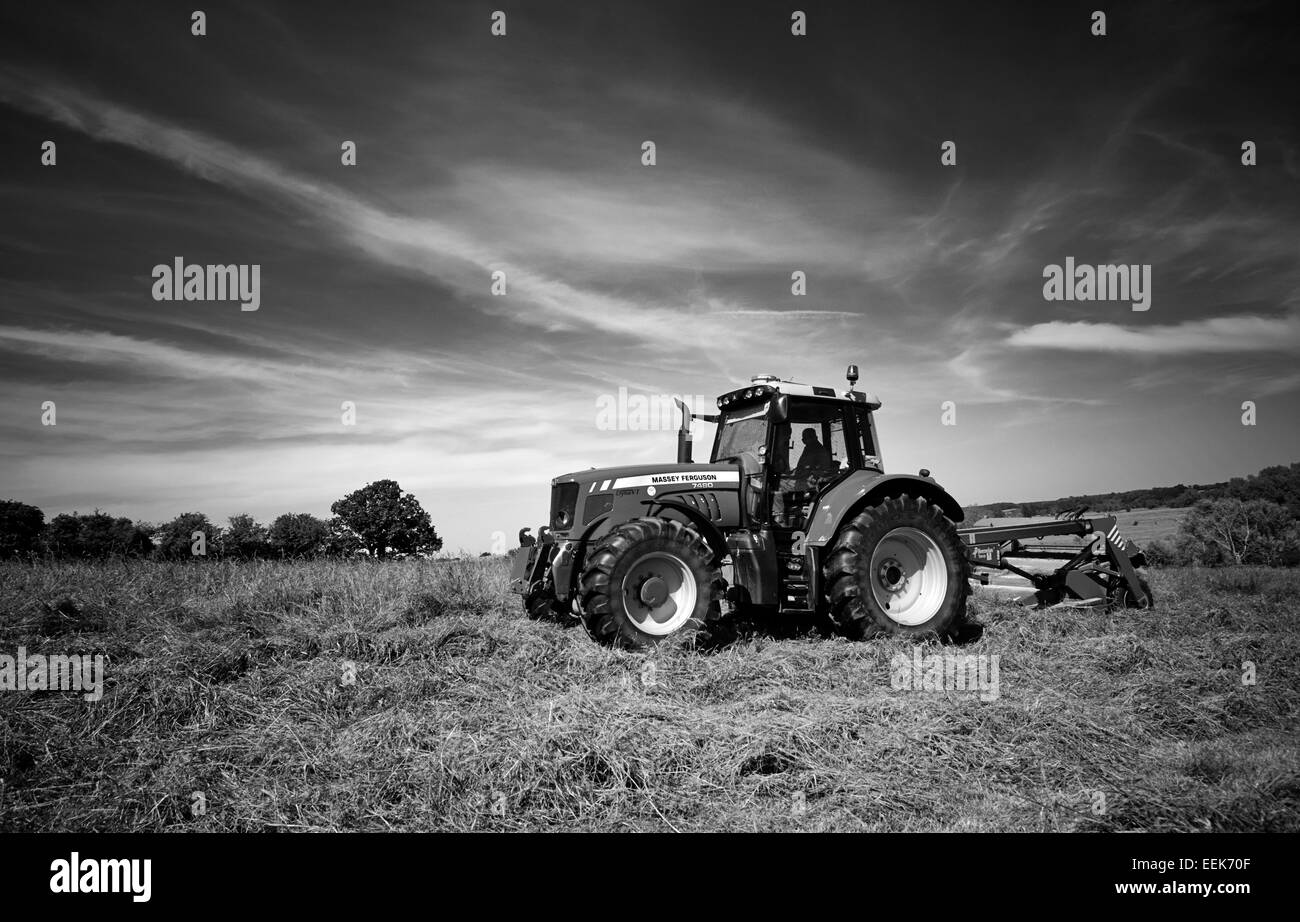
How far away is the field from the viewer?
353 centimetres

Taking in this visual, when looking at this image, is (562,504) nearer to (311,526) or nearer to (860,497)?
(860,497)

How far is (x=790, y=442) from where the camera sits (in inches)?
296

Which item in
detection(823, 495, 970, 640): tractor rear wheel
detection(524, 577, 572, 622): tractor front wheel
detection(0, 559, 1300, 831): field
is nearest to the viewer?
detection(0, 559, 1300, 831): field

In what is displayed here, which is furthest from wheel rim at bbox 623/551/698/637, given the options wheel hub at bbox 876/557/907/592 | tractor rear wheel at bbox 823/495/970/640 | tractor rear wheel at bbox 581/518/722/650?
wheel hub at bbox 876/557/907/592

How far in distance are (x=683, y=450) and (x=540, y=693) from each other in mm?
3636

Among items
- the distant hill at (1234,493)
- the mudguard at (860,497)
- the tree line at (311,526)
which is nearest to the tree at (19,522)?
the tree line at (311,526)

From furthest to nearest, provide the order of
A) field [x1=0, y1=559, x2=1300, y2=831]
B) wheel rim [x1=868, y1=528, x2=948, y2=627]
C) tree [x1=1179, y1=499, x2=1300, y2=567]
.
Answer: tree [x1=1179, y1=499, x2=1300, y2=567] < wheel rim [x1=868, y1=528, x2=948, y2=627] < field [x1=0, y1=559, x2=1300, y2=831]

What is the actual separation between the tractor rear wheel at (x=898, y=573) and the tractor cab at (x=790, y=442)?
72 centimetres

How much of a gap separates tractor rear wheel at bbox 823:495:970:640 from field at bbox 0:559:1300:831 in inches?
16.9

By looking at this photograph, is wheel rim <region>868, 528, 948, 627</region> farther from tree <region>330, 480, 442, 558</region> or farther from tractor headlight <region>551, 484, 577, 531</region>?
tree <region>330, 480, 442, 558</region>

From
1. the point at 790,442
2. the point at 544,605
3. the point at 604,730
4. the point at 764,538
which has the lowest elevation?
the point at 604,730

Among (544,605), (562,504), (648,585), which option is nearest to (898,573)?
(648,585)

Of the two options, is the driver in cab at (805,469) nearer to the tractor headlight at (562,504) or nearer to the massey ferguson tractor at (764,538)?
the massey ferguson tractor at (764,538)

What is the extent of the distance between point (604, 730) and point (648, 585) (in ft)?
7.18
